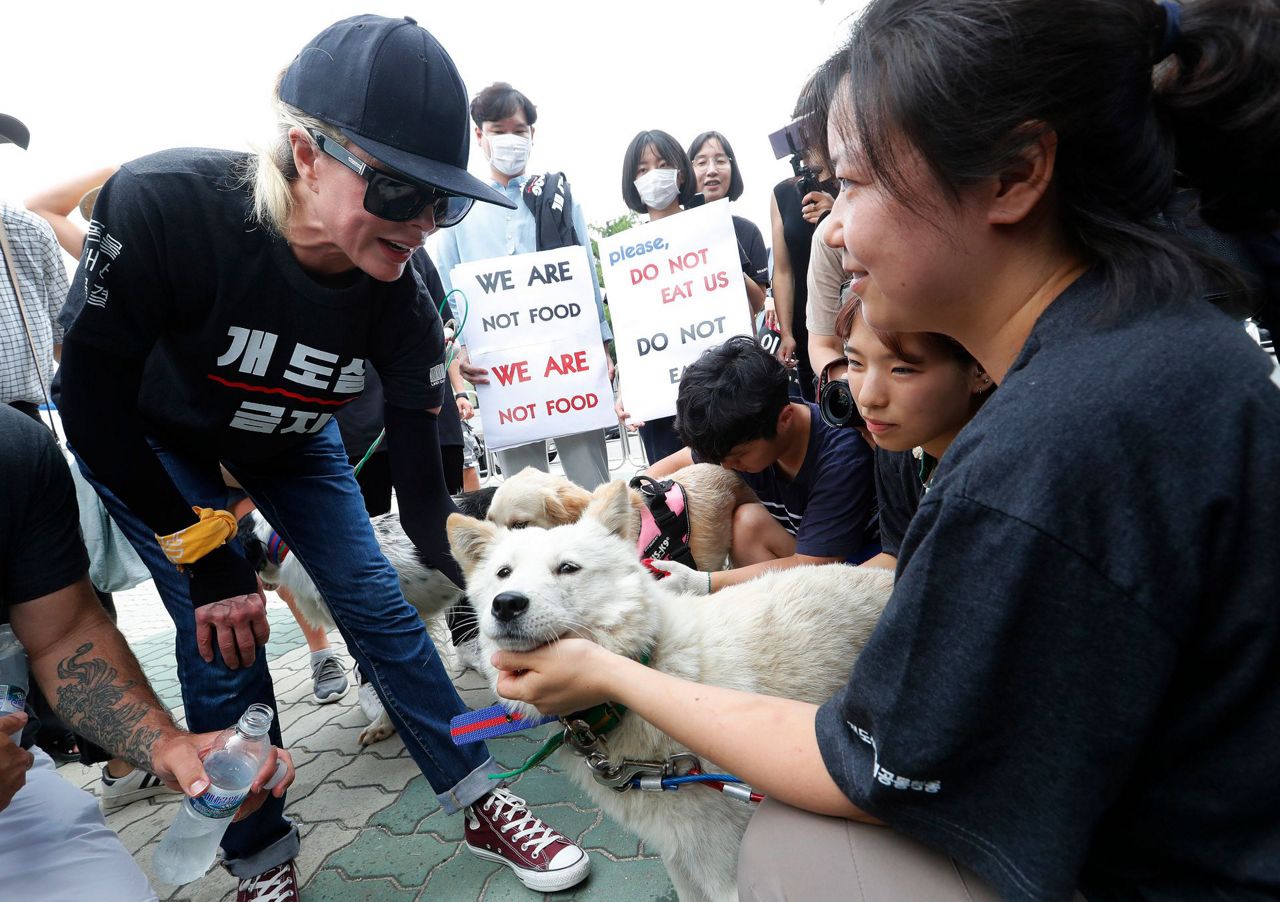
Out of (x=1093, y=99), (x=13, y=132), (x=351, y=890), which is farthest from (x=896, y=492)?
(x=13, y=132)

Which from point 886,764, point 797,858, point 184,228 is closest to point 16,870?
point 184,228

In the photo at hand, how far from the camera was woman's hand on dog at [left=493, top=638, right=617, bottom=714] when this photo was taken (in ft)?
4.92

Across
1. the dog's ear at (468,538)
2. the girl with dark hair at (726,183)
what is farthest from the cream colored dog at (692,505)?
the girl with dark hair at (726,183)

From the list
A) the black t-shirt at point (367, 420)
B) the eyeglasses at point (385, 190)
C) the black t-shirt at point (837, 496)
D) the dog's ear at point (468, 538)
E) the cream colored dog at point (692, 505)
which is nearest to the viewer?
the eyeglasses at point (385, 190)

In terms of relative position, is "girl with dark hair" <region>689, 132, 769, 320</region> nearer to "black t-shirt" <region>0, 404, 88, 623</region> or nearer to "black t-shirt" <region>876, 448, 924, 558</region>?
"black t-shirt" <region>876, 448, 924, 558</region>

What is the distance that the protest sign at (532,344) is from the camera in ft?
15.1

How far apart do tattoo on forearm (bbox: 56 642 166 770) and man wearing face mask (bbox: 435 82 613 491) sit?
288cm

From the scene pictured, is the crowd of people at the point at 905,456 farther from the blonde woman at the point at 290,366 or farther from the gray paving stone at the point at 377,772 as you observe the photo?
the gray paving stone at the point at 377,772

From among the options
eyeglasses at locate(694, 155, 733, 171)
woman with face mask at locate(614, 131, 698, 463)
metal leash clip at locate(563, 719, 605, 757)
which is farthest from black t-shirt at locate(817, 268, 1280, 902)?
eyeglasses at locate(694, 155, 733, 171)

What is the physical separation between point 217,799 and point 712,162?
507 centimetres

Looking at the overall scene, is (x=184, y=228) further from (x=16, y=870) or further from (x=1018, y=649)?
(x=1018, y=649)

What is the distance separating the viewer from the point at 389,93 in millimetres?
1852

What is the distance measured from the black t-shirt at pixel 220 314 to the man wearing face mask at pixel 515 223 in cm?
223

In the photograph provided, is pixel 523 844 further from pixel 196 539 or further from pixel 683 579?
pixel 196 539
